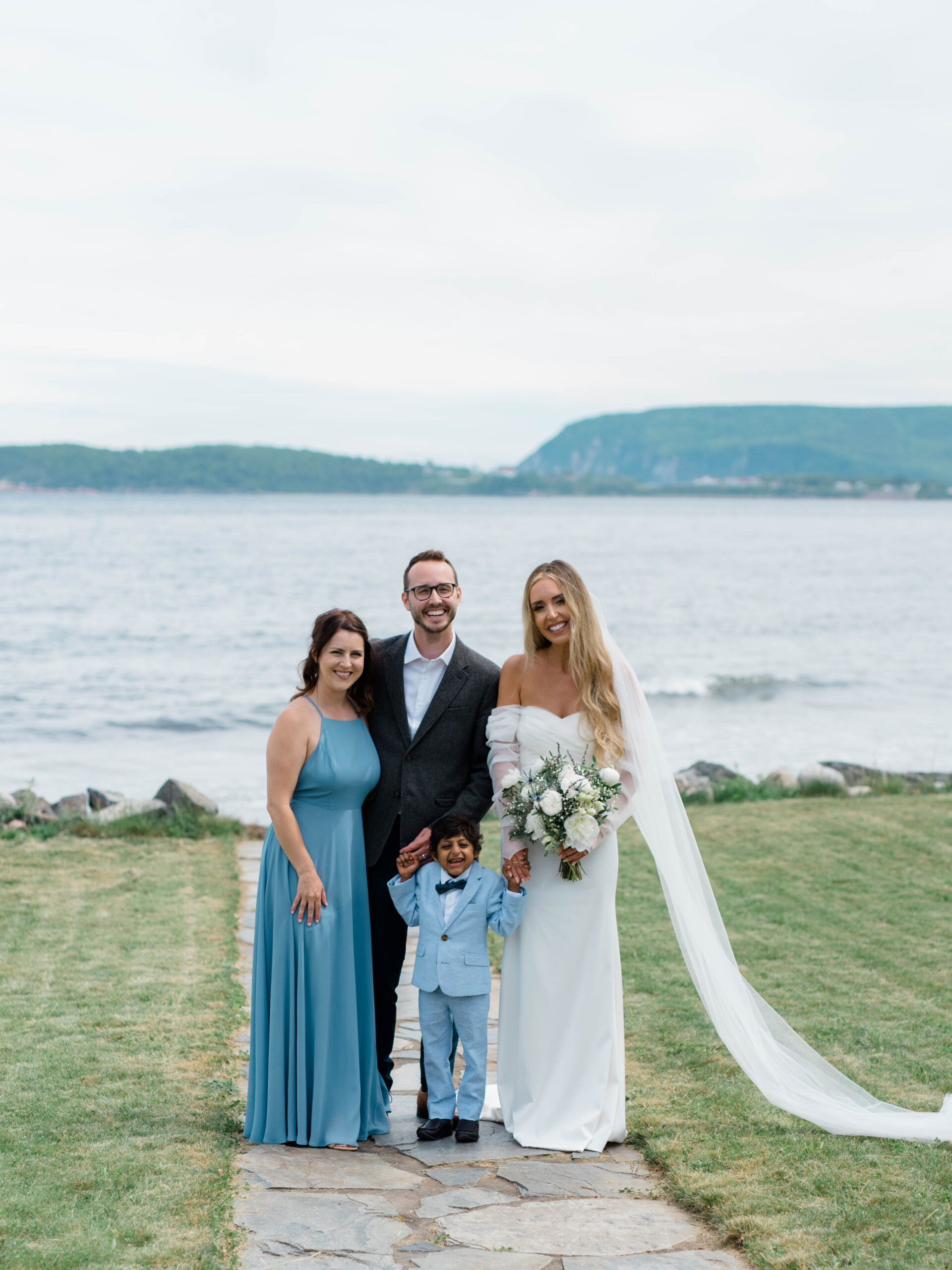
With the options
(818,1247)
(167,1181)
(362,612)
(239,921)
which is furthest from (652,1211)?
(362,612)

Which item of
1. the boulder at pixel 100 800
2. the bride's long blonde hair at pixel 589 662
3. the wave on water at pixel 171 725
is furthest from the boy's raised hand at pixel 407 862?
the wave on water at pixel 171 725

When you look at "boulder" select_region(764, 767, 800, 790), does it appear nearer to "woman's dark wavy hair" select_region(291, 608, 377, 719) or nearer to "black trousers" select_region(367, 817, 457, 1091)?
"black trousers" select_region(367, 817, 457, 1091)

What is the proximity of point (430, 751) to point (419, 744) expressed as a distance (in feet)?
0.19

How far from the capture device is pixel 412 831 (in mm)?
4754

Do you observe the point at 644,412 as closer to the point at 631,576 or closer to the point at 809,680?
the point at 631,576

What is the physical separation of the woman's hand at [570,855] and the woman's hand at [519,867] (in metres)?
0.15

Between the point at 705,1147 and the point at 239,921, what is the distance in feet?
14.4

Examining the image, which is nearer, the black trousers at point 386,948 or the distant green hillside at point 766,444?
the black trousers at point 386,948

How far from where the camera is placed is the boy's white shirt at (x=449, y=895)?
469 cm

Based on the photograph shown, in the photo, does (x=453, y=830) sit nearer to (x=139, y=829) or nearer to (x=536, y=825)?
(x=536, y=825)

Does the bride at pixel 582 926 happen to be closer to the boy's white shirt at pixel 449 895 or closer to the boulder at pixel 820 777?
the boy's white shirt at pixel 449 895

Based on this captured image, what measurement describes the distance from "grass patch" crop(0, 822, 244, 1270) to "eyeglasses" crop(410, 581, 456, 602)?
2270 mm

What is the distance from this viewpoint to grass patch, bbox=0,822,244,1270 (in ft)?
12.2

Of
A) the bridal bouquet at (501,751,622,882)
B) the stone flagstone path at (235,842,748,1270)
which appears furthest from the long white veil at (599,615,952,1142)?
the stone flagstone path at (235,842,748,1270)
